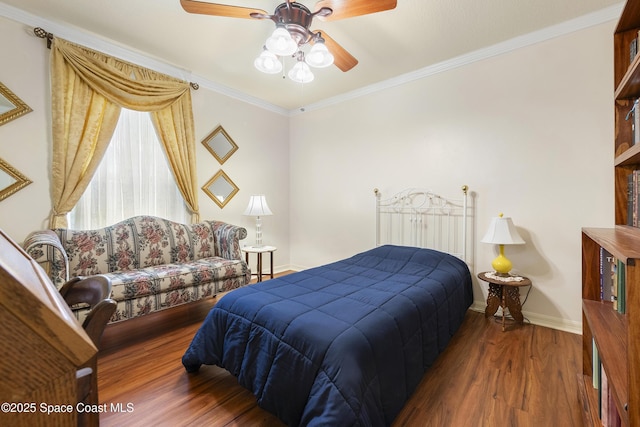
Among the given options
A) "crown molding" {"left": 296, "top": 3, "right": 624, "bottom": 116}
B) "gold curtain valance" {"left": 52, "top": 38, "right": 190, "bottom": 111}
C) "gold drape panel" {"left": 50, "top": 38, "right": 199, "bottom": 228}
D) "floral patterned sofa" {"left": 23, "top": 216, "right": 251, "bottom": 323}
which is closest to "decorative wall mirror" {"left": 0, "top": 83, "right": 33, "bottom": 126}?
"gold drape panel" {"left": 50, "top": 38, "right": 199, "bottom": 228}

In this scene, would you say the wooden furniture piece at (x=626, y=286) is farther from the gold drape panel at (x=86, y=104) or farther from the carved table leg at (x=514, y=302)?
the gold drape panel at (x=86, y=104)

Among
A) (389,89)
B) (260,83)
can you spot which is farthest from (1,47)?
(389,89)

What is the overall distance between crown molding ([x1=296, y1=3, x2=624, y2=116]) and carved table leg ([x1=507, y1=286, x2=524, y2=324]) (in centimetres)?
222

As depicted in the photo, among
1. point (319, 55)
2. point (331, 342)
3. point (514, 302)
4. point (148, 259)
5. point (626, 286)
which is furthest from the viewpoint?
point (148, 259)

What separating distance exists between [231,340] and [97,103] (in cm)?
260

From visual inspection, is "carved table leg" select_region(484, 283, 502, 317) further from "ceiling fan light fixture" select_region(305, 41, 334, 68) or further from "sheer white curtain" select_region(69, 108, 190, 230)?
"sheer white curtain" select_region(69, 108, 190, 230)

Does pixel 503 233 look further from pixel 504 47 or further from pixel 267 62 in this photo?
pixel 267 62

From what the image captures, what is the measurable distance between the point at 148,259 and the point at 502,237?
3.33m

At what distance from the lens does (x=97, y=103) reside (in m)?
2.74

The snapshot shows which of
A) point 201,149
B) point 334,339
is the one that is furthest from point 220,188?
point 334,339

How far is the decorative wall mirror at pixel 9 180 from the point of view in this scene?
2.30 m

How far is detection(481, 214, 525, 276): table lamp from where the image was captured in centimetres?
248

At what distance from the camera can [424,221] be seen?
328 centimetres

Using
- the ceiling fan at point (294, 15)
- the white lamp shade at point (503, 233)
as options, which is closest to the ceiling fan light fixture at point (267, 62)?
the ceiling fan at point (294, 15)
